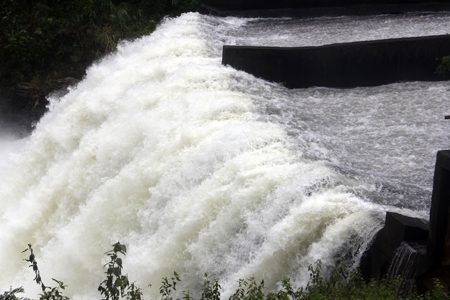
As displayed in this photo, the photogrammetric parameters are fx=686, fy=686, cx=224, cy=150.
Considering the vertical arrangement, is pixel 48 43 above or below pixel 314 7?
below

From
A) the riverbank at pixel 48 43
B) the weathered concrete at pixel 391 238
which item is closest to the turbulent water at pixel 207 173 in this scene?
the weathered concrete at pixel 391 238

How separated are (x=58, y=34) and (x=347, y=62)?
857 centimetres

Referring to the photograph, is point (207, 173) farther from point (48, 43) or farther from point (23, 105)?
point (48, 43)

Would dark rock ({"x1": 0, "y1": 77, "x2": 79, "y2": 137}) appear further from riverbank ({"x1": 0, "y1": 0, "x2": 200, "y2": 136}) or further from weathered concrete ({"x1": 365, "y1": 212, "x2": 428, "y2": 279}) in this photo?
weathered concrete ({"x1": 365, "y1": 212, "x2": 428, "y2": 279})

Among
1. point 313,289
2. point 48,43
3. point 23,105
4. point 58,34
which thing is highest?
point 58,34

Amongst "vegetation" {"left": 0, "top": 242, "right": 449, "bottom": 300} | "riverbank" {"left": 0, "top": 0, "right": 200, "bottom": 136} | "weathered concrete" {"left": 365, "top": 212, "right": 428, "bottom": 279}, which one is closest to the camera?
"vegetation" {"left": 0, "top": 242, "right": 449, "bottom": 300}

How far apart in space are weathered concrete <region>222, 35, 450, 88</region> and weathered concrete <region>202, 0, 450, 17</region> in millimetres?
5768

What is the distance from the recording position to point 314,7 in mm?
17984

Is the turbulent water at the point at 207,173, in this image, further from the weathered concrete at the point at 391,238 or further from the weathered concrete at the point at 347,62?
the weathered concrete at the point at 347,62

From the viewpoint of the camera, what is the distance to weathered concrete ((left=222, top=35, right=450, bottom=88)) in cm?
1187

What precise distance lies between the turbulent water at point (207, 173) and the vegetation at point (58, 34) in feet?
9.96

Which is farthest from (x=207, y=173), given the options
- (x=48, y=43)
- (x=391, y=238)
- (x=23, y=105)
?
(x=48, y=43)

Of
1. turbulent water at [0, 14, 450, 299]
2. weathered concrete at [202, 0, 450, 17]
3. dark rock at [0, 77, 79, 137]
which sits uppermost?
Answer: weathered concrete at [202, 0, 450, 17]

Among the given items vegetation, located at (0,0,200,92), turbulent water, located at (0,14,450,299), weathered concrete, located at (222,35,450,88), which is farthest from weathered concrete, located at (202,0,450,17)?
weathered concrete, located at (222,35,450,88)
